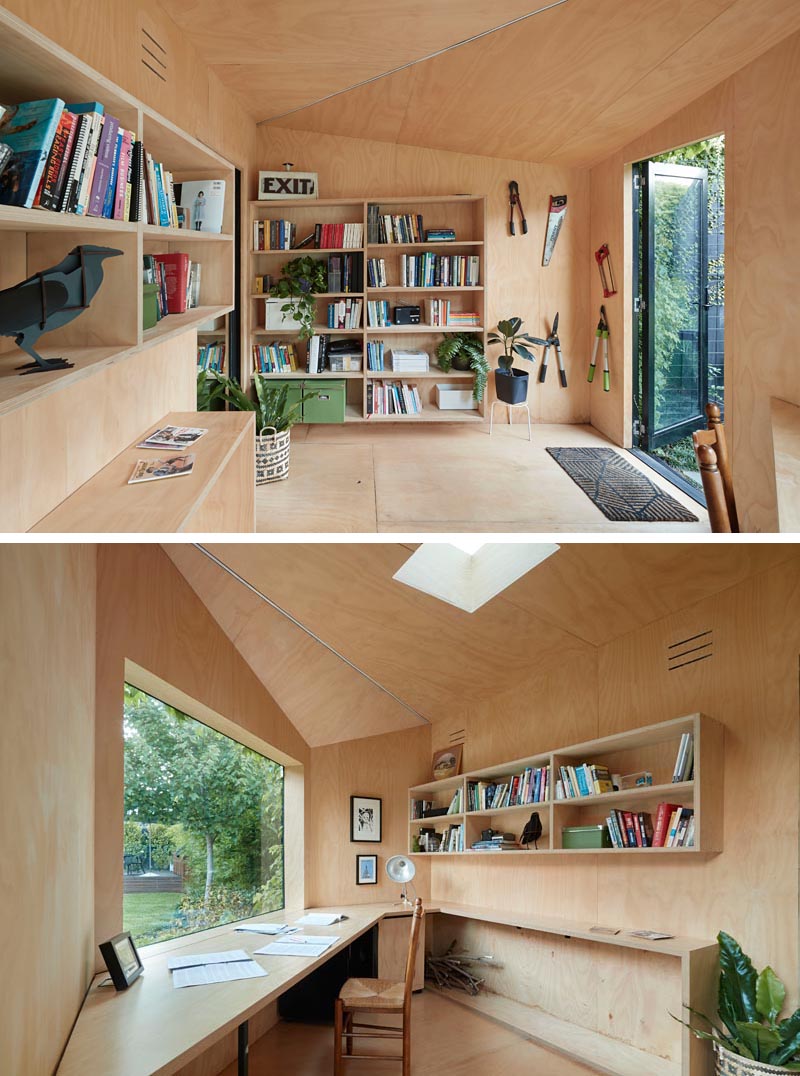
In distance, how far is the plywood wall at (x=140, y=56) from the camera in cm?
303

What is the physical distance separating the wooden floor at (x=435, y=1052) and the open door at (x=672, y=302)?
4186mm

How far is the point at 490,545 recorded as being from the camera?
400cm

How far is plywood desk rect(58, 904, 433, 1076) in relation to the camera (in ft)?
7.22

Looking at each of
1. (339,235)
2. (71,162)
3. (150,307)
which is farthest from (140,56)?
(339,235)

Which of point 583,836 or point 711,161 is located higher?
point 711,161

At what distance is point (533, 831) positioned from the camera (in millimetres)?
4949

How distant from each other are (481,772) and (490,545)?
2032 millimetres

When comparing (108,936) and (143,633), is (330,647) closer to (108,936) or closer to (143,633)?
(143,633)

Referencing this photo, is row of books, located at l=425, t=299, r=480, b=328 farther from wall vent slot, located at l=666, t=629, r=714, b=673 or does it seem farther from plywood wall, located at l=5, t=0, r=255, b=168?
wall vent slot, located at l=666, t=629, r=714, b=673

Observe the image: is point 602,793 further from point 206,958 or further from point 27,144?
point 27,144

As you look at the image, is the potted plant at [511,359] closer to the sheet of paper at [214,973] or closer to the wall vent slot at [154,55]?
the wall vent slot at [154,55]

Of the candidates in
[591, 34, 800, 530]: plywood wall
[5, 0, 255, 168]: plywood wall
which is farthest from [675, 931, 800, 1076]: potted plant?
[5, 0, 255, 168]: plywood wall

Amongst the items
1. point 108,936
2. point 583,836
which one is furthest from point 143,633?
point 583,836

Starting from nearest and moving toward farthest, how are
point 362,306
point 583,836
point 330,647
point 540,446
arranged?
point 583,836, point 330,647, point 540,446, point 362,306
